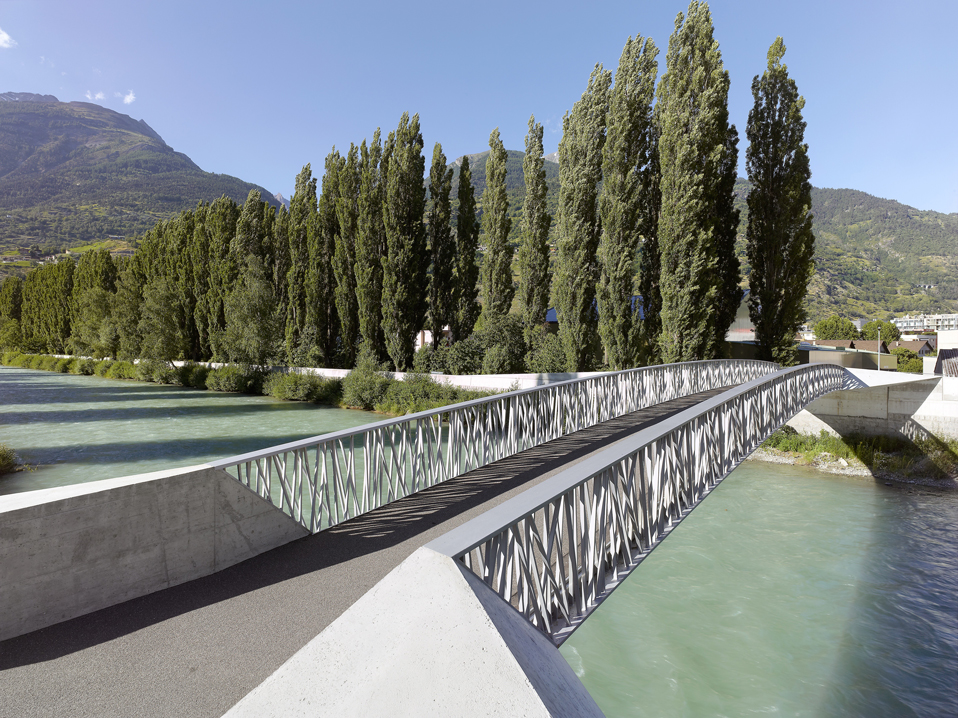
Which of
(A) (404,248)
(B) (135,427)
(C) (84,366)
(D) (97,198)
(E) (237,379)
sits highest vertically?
(D) (97,198)

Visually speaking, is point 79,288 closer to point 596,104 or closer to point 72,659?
point 596,104

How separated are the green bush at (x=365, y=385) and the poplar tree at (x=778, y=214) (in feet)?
54.5

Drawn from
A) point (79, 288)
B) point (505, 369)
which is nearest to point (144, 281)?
point (79, 288)

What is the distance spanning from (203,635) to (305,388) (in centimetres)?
2342

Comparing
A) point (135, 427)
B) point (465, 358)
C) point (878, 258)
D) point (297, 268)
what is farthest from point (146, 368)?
point (878, 258)

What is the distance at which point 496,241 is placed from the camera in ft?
82.0

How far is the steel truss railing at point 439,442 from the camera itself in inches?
229

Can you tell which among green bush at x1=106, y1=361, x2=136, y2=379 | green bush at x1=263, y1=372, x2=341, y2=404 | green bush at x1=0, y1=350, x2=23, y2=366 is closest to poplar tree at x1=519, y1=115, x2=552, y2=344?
green bush at x1=263, y1=372, x2=341, y2=404

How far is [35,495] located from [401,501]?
3789mm

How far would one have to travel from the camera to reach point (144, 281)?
4078 cm

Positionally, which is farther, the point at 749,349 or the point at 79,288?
the point at 79,288

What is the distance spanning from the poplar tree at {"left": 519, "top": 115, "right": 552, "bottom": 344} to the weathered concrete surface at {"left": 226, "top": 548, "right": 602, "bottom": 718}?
21.5 meters

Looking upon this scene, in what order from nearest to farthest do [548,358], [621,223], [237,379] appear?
1. [621,223]
2. [548,358]
3. [237,379]

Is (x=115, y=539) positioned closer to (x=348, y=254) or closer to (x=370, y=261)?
(x=370, y=261)
